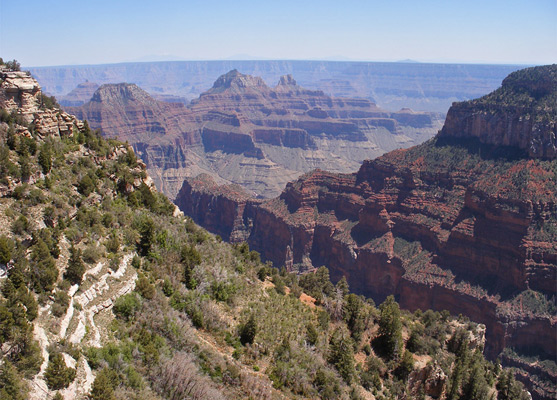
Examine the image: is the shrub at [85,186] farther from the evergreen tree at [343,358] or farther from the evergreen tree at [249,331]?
the evergreen tree at [343,358]

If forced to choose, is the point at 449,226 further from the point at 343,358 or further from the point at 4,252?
the point at 4,252

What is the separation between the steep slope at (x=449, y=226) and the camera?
57000mm

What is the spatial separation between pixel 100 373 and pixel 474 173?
235 ft

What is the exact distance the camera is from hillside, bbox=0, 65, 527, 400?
660 inches

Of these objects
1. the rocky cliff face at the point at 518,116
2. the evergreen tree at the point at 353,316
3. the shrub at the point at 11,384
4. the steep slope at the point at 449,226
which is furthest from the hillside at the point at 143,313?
the rocky cliff face at the point at 518,116

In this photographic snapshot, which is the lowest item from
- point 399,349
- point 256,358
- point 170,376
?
point 399,349

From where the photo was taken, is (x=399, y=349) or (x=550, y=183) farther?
(x=550, y=183)

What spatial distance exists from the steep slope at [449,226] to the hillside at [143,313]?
2477 centimetres

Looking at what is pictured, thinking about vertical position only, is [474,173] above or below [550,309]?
above

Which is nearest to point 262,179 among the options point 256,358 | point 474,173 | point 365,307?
point 474,173

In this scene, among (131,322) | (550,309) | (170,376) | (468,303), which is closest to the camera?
(170,376)

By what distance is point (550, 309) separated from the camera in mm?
54125

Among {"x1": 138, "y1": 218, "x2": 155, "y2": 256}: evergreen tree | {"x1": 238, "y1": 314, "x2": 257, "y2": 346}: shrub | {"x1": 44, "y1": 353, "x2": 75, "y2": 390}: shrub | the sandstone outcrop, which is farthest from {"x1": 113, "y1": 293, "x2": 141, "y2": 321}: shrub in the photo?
the sandstone outcrop

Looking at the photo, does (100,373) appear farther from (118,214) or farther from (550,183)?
(550,183)
